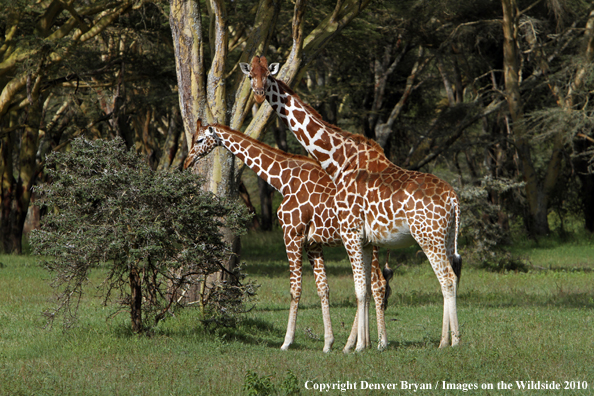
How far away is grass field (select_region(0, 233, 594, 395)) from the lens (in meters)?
6.54

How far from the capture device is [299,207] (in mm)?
8734

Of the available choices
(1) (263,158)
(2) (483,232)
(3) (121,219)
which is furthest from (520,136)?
(3) (121,219)

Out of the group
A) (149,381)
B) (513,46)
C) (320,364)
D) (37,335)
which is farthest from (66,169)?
(513,46)

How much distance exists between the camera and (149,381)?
6699 mm

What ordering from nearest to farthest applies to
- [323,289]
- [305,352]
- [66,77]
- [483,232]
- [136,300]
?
[305,352] < [136,300] < [323,289] < [483,232] < [66,77]

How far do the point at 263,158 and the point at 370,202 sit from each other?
5.56 ft

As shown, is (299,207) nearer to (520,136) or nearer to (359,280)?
(359,280)

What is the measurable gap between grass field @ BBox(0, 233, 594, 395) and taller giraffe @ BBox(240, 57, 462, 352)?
2.90ft

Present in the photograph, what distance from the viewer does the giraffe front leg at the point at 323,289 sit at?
855cm

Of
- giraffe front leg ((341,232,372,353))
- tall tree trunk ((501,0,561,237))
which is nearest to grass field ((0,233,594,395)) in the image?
giraffe front leg ((341,232,372,353))

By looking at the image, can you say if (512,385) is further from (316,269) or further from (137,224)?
(137,224)

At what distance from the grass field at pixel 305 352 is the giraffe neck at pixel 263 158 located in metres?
2.14

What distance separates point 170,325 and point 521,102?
16064 mm

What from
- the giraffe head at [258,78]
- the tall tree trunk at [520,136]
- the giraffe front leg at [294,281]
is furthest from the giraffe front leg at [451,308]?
the tall tree trunk at [520,136]
